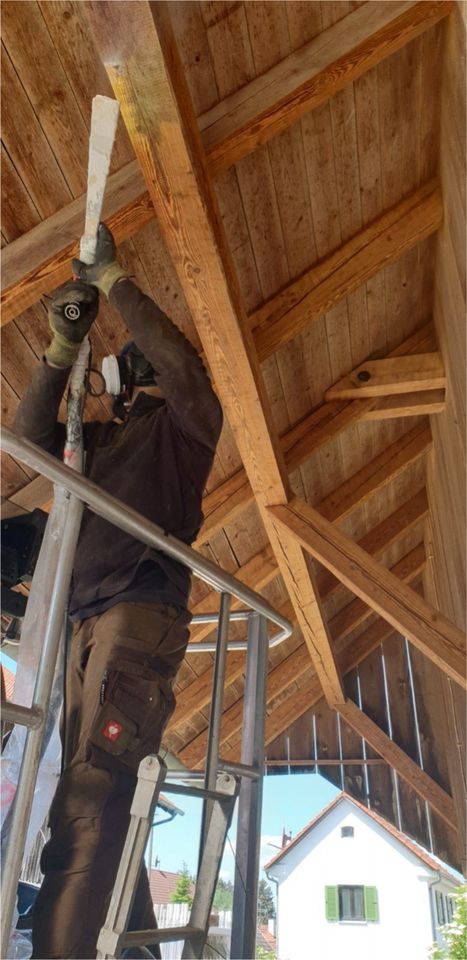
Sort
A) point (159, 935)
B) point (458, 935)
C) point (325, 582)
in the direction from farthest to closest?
1. point (325, 582)
2. point (458, 935)
3. point (159, 935)

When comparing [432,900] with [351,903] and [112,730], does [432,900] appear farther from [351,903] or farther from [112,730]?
[112,730]

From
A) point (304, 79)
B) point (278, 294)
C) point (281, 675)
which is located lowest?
point (281, 675)

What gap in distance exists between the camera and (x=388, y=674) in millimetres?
6801

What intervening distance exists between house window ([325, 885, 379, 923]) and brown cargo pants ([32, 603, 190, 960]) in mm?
8365

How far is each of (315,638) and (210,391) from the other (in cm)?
315

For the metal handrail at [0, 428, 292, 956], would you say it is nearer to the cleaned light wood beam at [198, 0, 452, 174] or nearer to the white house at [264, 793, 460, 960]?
the cleaned light wood beam at [198, 0, 452, 174]

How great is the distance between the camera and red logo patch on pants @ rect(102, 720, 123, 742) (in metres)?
1.24

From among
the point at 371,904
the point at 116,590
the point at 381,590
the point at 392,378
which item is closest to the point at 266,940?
the point at 371,904

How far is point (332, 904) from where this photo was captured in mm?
8773

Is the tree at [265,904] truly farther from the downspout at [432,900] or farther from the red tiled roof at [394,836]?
the downspout at [432,900]

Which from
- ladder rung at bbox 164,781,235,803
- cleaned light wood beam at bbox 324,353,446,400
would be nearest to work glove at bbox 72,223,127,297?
ladder rung at bbox 164,781,235,803

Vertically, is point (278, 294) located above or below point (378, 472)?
below

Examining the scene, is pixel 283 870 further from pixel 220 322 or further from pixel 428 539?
pixel 220 322

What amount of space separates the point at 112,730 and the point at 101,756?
0.05 metres
